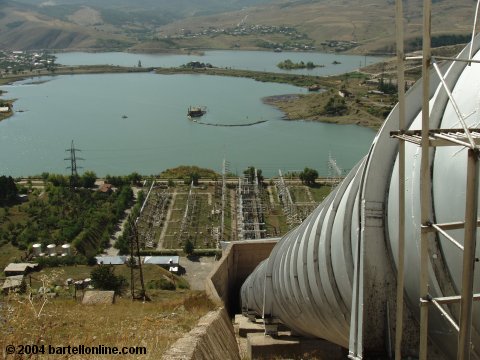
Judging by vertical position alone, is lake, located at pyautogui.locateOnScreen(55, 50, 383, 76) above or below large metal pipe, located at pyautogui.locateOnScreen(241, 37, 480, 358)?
above

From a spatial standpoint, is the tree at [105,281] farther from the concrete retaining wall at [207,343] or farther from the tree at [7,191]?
the tree at [7,191]

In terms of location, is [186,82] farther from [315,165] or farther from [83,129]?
[315,165]

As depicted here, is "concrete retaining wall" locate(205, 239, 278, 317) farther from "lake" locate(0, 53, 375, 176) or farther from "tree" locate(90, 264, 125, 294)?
"lake" locate(0, 53, 375, 176)

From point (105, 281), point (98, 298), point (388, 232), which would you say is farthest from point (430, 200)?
point (105, 281)

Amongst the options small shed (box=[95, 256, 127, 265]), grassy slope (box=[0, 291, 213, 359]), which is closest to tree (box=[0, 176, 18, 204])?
small shed (box=[95, 256, 127, 265])

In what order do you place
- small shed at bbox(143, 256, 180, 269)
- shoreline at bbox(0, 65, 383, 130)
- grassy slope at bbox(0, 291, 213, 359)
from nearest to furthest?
1. grassy slope at bbox(0, 291, 213, 359)
2. small shed at bbox(143, 256, 180, 269)
3. shoreline at bbox(0, 65, 383, 130)

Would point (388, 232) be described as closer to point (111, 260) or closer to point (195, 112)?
point (111, 260)


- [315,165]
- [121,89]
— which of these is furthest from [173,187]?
[121,89]

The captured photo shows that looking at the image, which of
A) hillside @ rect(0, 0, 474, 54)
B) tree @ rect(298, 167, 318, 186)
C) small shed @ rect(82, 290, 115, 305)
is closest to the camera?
small shed @ rect(82, 290, 115, 305)
